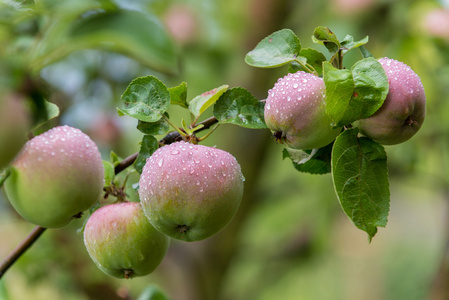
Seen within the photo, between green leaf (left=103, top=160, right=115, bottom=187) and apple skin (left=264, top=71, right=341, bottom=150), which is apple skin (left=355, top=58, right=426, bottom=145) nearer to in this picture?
apple skin (left=264, top=71, right=341, bottom=150)

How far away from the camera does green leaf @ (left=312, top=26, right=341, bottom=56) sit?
0.44 m

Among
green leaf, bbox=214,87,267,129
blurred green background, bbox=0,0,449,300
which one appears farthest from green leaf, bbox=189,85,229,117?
blurred green background, bbox=0,0,449,300

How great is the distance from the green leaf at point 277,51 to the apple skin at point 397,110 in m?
0.08

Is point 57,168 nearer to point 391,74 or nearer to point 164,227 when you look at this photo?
point 164,227

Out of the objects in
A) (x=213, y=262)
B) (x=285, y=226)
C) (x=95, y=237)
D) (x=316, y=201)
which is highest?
(x=95, y=237)

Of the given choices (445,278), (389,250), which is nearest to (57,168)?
(445,278)

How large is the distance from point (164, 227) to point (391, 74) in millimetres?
219

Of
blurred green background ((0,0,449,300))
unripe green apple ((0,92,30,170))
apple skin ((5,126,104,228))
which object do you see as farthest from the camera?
blurred green background ((0,0,449,300))

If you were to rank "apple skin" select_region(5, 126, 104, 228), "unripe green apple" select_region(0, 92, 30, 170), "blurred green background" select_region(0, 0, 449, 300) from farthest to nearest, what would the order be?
1. "blurred green background" select_region(0, 0, 449, 300)
2. "apple skin" select_region(5, 126, 104, 228)
3. "unripe green apple" select_region(0, 92, 30, 170)

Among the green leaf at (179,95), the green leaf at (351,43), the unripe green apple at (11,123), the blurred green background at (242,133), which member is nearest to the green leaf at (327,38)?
the green leaf at (351,43)

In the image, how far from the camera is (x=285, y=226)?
2.16 metres

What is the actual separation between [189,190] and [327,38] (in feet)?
0.56

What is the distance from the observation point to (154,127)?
1.55 ft

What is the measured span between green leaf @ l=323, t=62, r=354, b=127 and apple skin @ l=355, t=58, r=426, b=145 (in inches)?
1.3
